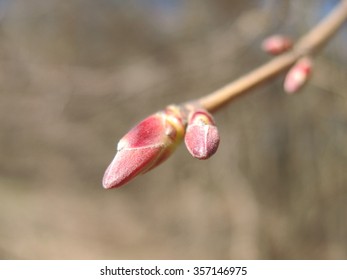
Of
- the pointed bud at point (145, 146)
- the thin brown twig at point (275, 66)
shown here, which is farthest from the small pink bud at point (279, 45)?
the pointed bud at point (145, 146)

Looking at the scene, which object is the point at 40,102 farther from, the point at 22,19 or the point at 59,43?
the point at 59,43

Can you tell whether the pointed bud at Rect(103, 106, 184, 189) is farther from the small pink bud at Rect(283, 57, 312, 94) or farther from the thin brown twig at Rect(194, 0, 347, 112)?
the small pink bud at Rect(283, 57, 312, 94)

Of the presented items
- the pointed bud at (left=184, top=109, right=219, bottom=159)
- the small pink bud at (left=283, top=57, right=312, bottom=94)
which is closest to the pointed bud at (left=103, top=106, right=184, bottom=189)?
the pointed bud at (left=184, top=109, right=219, bottom=159)

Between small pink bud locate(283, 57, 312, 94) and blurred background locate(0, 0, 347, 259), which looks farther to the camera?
blurred background locate(0, 0, 347, 259)

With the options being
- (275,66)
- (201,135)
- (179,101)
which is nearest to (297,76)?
(275,66)
